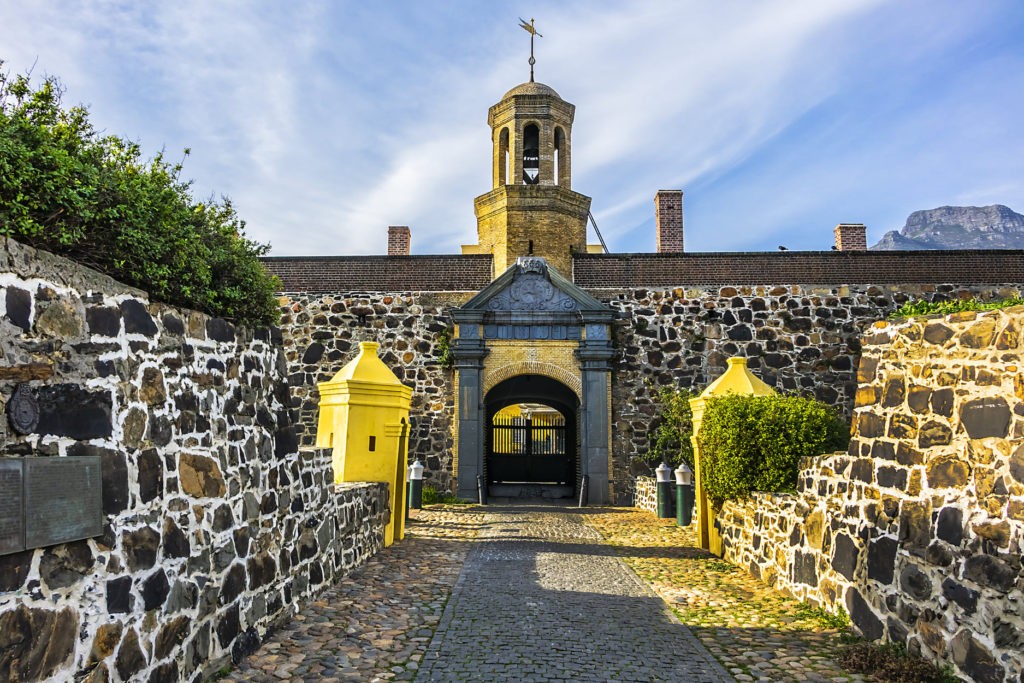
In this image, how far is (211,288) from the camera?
488 cm

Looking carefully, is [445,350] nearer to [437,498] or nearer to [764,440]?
[437,498]

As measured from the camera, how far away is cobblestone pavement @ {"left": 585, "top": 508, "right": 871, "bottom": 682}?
4.80 metres

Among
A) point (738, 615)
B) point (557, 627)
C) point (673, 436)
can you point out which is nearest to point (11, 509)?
point (557, 627)

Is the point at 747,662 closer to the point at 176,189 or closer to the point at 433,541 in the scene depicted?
the point at 176,189

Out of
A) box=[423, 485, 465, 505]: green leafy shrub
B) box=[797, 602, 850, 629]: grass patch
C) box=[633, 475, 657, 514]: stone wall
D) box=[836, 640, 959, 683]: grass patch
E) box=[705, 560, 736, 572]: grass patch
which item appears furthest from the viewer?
box=[423, 485, 465, 505]: green leafy shrub

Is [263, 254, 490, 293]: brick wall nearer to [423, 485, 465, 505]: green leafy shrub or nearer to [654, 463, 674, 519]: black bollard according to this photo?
[423, 485, 465, 505]: green leafy shrub

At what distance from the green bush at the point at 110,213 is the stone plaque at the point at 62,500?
3.47 feet

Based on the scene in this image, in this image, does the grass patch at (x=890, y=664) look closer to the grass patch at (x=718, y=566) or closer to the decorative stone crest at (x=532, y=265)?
the grass patch at (x=718, y=566)

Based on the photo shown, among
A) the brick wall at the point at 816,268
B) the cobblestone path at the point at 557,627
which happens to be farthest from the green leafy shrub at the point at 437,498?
the cobblestone path at the point at 557,627

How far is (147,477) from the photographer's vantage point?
3986 mm

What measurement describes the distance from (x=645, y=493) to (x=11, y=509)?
12.0 metres

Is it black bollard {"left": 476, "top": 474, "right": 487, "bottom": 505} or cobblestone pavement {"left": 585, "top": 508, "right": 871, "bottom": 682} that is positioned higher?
black bollard {"left": 476, "top": 474, "right": 487, "bottom": 505}

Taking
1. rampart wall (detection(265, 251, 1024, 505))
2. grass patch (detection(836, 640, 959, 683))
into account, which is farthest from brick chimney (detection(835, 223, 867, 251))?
grass patch (detection(836, 640, 959, 683))

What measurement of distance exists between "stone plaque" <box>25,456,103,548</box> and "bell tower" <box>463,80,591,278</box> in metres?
13.2
